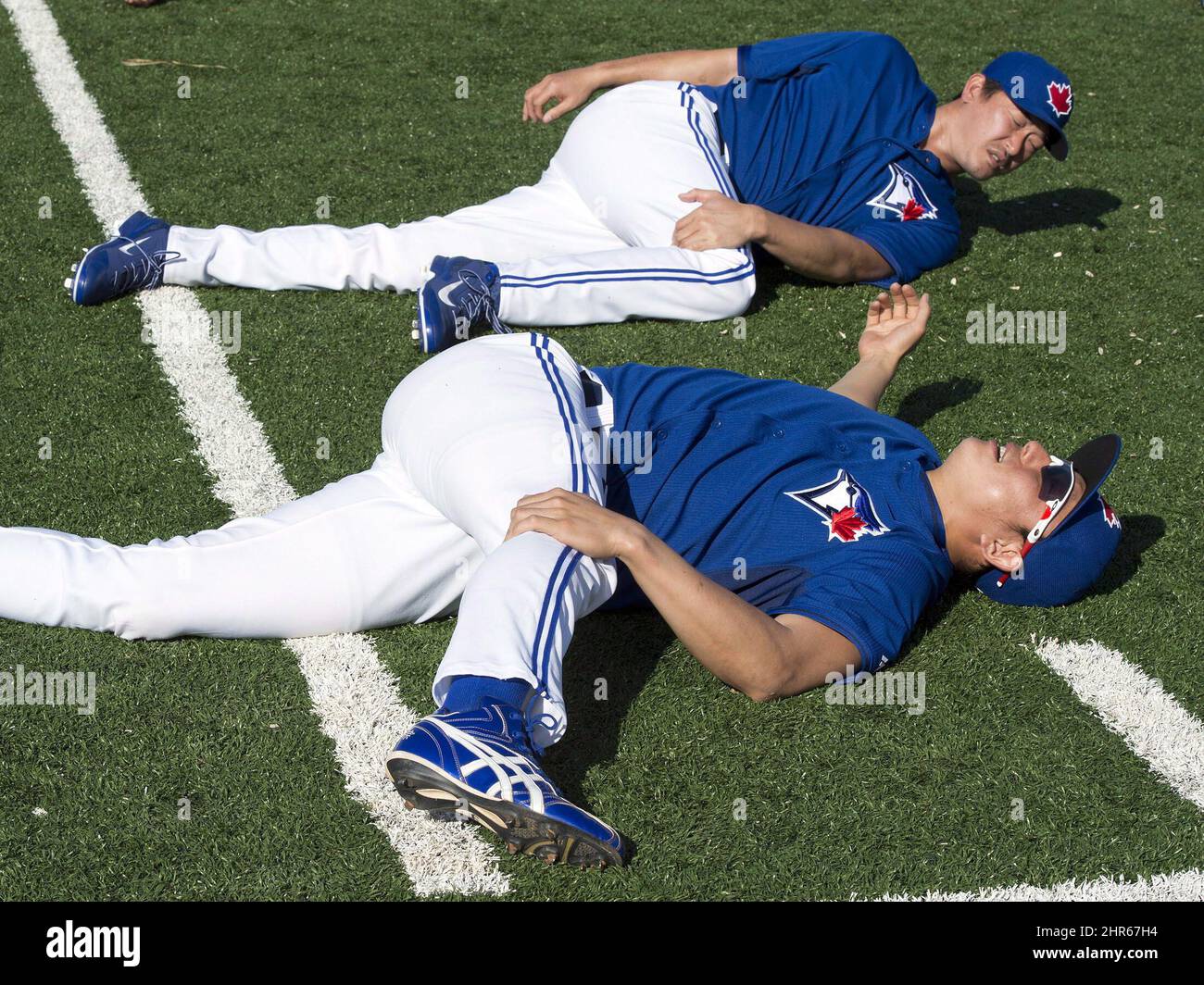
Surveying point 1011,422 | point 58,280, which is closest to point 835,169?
point 1011,422

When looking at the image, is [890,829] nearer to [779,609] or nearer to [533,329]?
[779,609]

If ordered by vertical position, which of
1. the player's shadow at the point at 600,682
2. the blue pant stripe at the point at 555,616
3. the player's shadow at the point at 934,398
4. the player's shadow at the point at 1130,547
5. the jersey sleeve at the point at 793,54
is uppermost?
the jersey sleeve at the point at 793,54

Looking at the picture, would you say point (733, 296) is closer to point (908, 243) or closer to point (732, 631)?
point (908, 243)

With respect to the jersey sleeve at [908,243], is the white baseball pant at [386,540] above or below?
above

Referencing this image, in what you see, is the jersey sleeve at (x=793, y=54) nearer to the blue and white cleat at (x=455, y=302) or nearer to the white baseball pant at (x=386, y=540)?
the blue and white cleat at (x=455, y=302)

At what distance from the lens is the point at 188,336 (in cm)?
461

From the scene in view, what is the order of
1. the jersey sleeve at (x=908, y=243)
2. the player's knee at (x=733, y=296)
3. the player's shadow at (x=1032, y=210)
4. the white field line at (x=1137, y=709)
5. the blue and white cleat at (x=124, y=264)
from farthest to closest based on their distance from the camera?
the player's shadow at (x=1032, y=210)
the jersey sleeve at (x=908, y=243)
the player's knee at (x=733, y=296)
the blue and white cleat at (x=124, y=264)
the white field line at (x=1137, y=709)

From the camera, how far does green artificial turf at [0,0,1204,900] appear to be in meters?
2.87

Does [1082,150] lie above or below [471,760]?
below

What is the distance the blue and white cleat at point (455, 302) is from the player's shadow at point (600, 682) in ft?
4.48

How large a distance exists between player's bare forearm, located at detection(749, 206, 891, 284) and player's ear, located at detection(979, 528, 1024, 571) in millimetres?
1716

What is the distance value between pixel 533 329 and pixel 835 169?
143 cm

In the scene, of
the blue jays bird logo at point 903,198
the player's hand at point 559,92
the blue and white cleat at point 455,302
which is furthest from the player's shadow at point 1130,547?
the player's hand at point 559,92

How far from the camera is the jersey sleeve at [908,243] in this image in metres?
5.16
